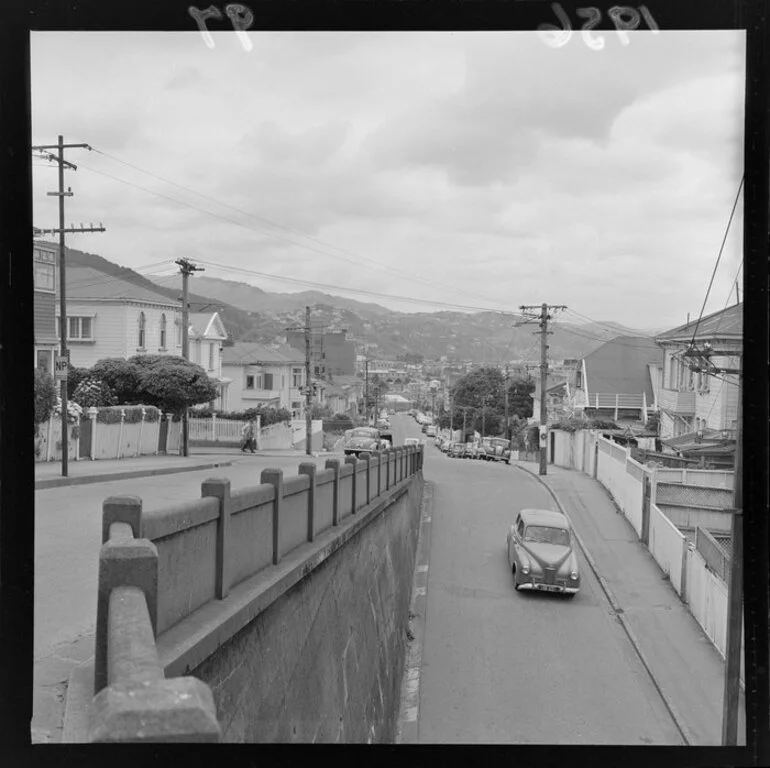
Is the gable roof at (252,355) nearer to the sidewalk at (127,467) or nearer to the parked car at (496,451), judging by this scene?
the sidewalk at (127,467)

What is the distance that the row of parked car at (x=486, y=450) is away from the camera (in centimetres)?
4672

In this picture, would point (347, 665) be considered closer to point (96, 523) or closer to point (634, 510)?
point (96, 523)

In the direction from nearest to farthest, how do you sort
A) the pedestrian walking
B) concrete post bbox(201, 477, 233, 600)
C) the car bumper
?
concrete post bbox(201, 477, 233, 600)
the car bumper
the pedestrian walking

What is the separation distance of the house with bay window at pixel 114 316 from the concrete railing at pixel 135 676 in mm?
5850

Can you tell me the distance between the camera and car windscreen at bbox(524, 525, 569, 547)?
19688 mm

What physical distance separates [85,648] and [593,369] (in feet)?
139

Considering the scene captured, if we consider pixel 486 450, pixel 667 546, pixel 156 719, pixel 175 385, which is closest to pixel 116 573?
pixel 156 719

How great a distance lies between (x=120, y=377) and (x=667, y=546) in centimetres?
1294

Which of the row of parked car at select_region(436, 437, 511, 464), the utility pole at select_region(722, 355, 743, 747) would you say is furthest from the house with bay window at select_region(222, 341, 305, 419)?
the utility pole at select_region(722, 355, 743, 747)

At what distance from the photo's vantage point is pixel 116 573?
3.93m

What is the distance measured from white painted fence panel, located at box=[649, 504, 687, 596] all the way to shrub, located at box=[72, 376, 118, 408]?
44.3ft

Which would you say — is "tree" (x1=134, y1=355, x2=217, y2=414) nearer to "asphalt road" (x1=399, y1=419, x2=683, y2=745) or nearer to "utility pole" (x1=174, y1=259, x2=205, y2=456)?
"utility pole" (x1=174, y1=259, x2=205, y2=456)

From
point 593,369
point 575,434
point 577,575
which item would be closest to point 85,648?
point 577,575

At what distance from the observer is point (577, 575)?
19.0 metres
